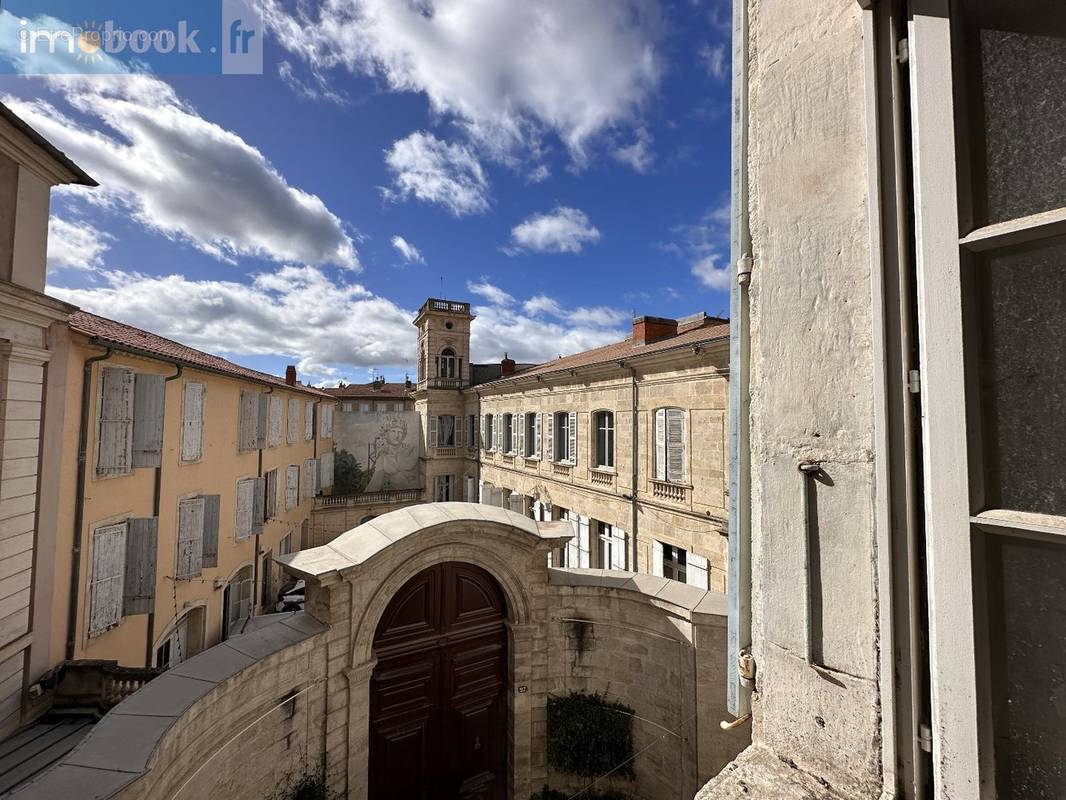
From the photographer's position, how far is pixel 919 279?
1.36 metres

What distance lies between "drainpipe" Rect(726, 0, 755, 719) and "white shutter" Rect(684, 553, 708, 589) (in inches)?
388

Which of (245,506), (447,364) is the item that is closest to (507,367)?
(447,364)

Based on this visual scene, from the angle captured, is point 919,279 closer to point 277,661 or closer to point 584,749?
point 277,661

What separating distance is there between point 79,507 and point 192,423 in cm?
374

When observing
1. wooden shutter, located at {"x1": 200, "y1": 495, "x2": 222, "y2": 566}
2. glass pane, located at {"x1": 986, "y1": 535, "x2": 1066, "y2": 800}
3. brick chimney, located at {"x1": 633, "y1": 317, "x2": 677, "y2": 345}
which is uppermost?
brick chimney, located at {"x1": 633, "y1": 317, "x2": 677, "y2": 345}

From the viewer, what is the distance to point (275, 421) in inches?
663

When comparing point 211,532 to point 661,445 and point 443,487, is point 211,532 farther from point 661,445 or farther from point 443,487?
point 443,487

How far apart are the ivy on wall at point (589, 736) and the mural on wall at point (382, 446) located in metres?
23.0

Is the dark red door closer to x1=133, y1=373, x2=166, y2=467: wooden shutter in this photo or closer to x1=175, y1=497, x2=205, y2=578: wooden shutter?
x1=133, y1=373, x2=166, y2=467: wooden shutter

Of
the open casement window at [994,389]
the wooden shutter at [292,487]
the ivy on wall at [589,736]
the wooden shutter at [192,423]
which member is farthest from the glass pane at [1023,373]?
the wooden shutter at [292,487]

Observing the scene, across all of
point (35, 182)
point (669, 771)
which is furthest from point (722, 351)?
point (35, 182)

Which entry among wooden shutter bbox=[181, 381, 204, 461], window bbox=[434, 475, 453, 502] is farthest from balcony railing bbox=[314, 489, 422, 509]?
wooden shutter bbox=[181, 381, 204, 461]

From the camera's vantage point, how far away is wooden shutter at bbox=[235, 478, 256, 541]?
538 inches

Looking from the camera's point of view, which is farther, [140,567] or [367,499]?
[367,499]
